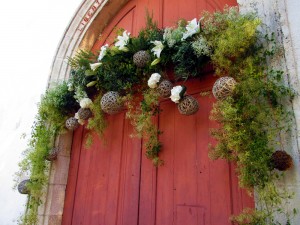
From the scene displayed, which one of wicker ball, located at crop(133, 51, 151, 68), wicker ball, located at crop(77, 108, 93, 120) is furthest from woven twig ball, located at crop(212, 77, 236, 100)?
wicker ball, located at crop(77, 108, 93, 120)

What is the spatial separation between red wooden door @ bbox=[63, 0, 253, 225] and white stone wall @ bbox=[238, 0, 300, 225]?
14.4 inches

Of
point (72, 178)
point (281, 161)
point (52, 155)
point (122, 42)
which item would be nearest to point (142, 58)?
point (122, 42)

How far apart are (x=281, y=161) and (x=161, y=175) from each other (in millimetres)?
1020

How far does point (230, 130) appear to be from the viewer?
5.00 feet

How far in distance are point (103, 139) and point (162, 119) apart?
2.13ft

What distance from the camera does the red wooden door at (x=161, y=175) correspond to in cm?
186

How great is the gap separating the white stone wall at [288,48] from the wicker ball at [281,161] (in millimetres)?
58

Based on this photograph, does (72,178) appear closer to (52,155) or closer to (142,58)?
(52,155)

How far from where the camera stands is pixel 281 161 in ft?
4.48

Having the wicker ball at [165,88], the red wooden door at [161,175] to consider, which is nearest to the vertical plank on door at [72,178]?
the red wooden door at [161,175]

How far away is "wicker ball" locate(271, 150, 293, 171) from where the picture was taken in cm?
136

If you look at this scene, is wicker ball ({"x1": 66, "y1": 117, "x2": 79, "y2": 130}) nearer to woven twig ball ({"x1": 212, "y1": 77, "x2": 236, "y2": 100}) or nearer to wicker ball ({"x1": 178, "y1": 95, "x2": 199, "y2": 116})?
wicker ball ({"x1": 178, "y1": 95, "x2": 199, "y2": 116})

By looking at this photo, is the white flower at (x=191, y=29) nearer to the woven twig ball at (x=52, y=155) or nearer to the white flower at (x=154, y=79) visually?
the white flower at (x=154, y=79)

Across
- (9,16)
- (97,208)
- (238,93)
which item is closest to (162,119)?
(238,93)
